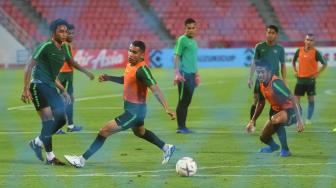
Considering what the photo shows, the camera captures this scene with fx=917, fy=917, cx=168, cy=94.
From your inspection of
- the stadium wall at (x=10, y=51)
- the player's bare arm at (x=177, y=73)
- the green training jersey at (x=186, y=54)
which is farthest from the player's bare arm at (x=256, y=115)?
the stadium wall at (x=10, y=51)

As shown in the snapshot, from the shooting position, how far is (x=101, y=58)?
35500mm

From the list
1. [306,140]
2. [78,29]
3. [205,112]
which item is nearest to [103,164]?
[306,140]

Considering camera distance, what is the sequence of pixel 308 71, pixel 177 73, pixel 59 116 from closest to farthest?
pixel 59 116 < pixel 177 73 < pixel 308 71

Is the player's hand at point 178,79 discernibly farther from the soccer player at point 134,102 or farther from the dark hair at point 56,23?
the dark hair at point 56,23

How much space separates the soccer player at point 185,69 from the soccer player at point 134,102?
3622 mm

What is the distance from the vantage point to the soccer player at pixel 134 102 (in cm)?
981

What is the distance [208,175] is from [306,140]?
366 centimetres

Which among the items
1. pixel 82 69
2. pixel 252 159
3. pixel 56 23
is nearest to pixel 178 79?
pixel 82 69

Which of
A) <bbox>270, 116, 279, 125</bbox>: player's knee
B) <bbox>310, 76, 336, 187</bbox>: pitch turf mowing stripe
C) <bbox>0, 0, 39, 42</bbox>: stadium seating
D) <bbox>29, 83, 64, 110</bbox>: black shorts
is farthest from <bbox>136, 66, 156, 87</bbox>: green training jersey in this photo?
<bbox>0, 0, 39, 42</bbox>: stadium seating

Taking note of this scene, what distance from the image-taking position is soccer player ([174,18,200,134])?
1377 centimetres

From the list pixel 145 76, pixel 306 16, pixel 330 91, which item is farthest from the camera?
pixel 306 16

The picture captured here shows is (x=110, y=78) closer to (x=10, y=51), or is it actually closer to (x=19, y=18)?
(x=19, y=18)

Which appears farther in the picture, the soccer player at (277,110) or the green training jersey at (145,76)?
the soccer player at (277,110)

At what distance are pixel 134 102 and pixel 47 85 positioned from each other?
1.11 m
